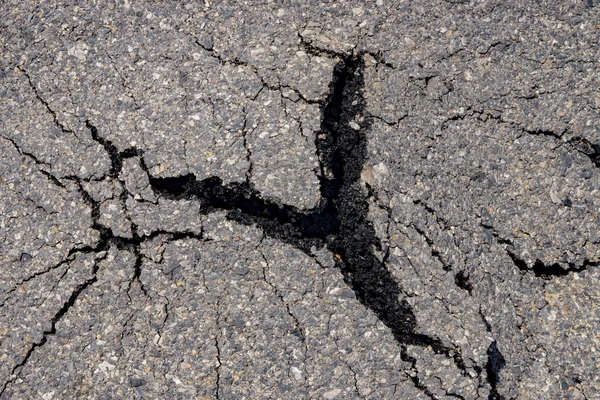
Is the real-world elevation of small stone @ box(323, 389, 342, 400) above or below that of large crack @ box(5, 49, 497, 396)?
below

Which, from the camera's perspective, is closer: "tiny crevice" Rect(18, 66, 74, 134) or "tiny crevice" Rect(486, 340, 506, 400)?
"tiny crevice" Rect(486, 340, 506, 400)

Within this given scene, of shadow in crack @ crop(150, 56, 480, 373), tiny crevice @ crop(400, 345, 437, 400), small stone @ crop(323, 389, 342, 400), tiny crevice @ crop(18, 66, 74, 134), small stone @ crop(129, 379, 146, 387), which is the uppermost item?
shadow in crack @ crop(150, 56, 480, 373)

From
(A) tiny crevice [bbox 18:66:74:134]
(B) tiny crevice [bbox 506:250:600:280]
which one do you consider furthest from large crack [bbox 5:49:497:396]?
(B) tiny crevice [bbox 506:250:600:280]

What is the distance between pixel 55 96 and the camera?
2.97 metres

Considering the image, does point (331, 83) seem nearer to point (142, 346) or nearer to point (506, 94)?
point (506, 94)

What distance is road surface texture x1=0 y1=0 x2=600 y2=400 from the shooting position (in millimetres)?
2773

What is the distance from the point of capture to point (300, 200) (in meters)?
2.85

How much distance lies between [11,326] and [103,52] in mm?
1320

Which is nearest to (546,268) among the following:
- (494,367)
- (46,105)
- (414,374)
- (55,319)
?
(494,367)

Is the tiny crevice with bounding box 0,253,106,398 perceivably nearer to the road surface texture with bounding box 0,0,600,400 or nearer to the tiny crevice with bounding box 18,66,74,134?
the road surface texture with bounding box 0,0,600,400

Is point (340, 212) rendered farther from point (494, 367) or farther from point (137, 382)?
point (137, 382)

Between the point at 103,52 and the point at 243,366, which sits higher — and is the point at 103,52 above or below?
above

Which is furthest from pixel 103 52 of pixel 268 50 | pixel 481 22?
pixel 481 22

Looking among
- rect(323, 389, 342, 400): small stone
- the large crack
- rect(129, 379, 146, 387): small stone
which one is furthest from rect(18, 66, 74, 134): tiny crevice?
rect(323, 389, 342, 400): small stone
